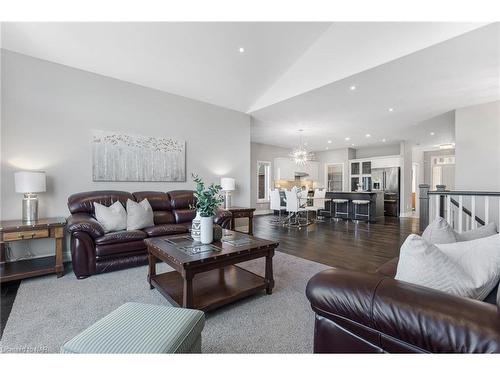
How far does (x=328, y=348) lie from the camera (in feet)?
3.77

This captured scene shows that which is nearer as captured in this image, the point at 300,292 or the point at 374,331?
the point at 374,331

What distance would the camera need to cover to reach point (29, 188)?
2.93 metres

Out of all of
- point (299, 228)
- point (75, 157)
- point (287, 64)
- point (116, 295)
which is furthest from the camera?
point (299, 228)

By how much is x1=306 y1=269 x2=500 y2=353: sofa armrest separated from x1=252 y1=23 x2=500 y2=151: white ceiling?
313cm

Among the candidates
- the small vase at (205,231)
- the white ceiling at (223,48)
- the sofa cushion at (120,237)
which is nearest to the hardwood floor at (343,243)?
the small vase at (205,231)

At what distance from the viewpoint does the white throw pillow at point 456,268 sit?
3.20 ft

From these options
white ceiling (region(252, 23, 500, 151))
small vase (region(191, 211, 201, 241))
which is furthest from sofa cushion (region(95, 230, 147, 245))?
white ceiling (region(252, 23, 500, 151))

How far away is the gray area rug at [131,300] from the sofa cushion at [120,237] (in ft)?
1.33

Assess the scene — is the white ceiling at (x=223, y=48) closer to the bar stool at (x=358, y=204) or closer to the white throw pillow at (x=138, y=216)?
the white throw pillow at (x=138, y=216)

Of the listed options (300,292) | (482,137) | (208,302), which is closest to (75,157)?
(208,302)

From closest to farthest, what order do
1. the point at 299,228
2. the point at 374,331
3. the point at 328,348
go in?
the point at 374,331 → the point at 328,348 → the point at 299,228

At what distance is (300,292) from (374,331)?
1516 mm

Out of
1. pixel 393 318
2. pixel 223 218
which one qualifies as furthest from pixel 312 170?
pixel 393 318
